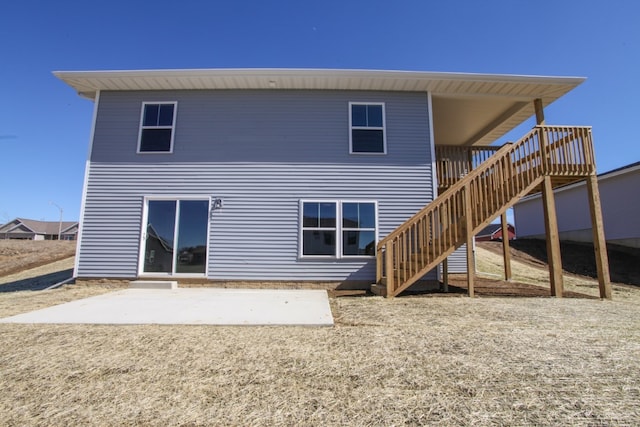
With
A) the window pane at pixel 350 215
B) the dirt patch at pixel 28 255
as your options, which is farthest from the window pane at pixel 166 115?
the dirt patch at pixel 28 255

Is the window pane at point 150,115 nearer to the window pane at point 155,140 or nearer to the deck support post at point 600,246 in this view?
the window pane at point 155,140

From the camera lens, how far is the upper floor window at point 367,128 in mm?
7938

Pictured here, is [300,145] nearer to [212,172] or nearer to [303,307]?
[212,172]

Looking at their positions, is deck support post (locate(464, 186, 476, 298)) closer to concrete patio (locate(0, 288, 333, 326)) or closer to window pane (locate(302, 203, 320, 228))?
concrete patio (locate(0, 288, 333, 326))

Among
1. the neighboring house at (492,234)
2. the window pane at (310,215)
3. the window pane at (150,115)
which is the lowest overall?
the window pane at (310,215)

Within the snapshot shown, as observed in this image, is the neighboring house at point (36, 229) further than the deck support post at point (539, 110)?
A: Yes

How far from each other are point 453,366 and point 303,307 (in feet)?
9.37

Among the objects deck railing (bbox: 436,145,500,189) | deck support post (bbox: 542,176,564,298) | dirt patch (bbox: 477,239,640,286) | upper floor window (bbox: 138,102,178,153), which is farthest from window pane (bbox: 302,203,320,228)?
dirt patch (bbox: 477,239,640,286)

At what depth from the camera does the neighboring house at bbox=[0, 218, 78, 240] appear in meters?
46.9

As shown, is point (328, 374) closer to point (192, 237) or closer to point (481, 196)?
point (481, 196)

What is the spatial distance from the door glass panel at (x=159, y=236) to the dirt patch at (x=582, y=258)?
13311 millimetres

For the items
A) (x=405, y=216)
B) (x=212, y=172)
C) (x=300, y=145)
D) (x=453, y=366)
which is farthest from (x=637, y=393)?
(x=212, y=172)

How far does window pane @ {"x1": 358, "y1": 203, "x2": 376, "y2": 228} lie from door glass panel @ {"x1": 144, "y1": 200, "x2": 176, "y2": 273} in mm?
4615

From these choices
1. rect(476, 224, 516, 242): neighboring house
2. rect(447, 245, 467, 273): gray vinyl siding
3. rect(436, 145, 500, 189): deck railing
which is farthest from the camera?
rect(476, 224, 516, 242): neighboring house
